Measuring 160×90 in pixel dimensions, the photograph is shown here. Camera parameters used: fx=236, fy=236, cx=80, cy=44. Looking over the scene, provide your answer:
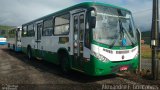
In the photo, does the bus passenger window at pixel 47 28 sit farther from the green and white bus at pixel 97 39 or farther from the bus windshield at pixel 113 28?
the bus windshield at pixel 113 28

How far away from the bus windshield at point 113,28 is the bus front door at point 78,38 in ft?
2.74

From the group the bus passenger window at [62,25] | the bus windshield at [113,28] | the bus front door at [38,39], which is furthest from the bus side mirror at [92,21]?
the bus front door at [38,39]

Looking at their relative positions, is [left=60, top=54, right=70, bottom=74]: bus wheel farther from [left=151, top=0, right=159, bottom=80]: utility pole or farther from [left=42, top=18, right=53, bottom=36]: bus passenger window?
[left=151, top=0, right=159, bottom=80]: utility pole

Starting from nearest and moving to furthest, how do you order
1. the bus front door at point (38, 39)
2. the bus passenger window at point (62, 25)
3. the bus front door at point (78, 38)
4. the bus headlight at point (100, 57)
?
the bus headlight at point (100, 57), the bus front door at point (78, 38), the bus passenger window at point (62, 25), the bus front door at point (38, 39)

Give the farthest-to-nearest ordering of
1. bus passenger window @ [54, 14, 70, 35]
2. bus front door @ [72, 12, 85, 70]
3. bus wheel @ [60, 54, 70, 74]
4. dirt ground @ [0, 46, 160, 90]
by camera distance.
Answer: bus passenger window @ [54, 14, 70, 35] → bus wheel @ [60, 54, 70, 74] → bus front door @ [72, 12, 85, 70] → dirt ground @ [0, 46, 160, 90]

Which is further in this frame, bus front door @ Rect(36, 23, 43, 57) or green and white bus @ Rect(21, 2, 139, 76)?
bus front door @ Rect(36, 23, 43, 57)

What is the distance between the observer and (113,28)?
9180 mm

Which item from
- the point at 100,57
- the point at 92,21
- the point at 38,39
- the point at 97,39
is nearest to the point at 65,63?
the point at 100,57

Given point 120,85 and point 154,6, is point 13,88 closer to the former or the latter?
point 120,85

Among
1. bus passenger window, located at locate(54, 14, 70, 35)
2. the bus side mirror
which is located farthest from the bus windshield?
bus passenger window, located at locate(54, 14, 70, 35)

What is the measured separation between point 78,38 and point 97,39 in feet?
4.25

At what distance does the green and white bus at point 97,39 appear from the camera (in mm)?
8781

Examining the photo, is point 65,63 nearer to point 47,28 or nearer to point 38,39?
point 47,28

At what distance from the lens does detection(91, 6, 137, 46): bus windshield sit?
8.87 m
